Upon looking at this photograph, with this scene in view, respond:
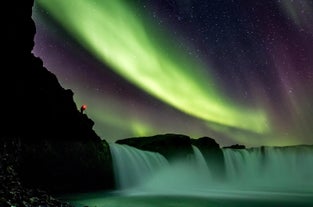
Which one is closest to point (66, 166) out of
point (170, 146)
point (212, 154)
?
point (170, 146)

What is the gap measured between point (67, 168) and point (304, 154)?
51594mm

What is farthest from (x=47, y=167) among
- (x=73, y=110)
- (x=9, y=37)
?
(x=9, y=37)

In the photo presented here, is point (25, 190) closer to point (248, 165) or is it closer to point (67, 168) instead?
point (67, 168)

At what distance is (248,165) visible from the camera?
63.8 metres

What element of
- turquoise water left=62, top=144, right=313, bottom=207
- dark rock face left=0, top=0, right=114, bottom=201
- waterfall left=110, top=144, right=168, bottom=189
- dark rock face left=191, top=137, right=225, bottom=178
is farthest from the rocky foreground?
dark rock face left=191, top=137, right=225, bottom=178

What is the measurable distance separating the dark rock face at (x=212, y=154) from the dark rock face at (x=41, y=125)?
26.1 metres

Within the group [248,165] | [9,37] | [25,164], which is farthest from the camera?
[248,165]

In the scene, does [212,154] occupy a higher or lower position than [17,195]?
higher

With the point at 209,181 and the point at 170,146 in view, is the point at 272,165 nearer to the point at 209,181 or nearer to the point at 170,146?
the point at 209,181

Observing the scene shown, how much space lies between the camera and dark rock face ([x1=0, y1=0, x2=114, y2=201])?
76.6 ft

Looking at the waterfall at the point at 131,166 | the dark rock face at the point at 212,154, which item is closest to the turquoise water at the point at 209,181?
the waterfall at the point at 131,166

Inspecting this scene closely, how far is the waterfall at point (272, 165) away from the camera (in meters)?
62.5

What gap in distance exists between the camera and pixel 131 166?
38.6 meters

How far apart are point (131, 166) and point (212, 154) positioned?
2367cm
